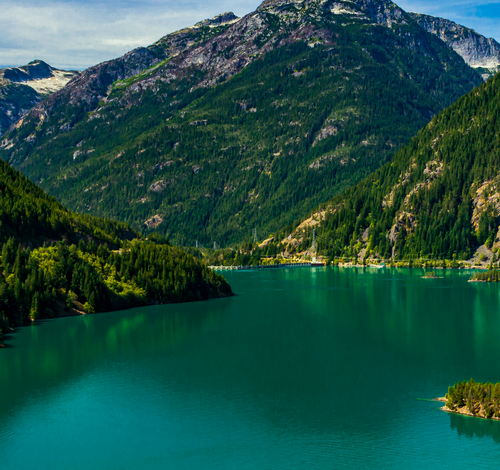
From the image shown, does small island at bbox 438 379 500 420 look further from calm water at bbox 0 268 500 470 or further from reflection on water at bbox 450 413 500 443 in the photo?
calm water at bbox 0 268 500 470

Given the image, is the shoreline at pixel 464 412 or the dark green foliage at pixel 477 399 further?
the shoreline at pixel 464 412

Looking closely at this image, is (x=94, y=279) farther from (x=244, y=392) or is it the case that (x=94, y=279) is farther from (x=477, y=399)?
(x=477, y=399)

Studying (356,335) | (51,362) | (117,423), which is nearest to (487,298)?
(356,335)

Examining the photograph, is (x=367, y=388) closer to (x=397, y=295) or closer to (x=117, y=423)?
(x=117, y=423)

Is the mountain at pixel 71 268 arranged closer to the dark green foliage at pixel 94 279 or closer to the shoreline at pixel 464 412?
the dark green foliage at pixel 94 279

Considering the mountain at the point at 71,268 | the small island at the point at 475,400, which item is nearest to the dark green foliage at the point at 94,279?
the mountain at the point at 71,268
